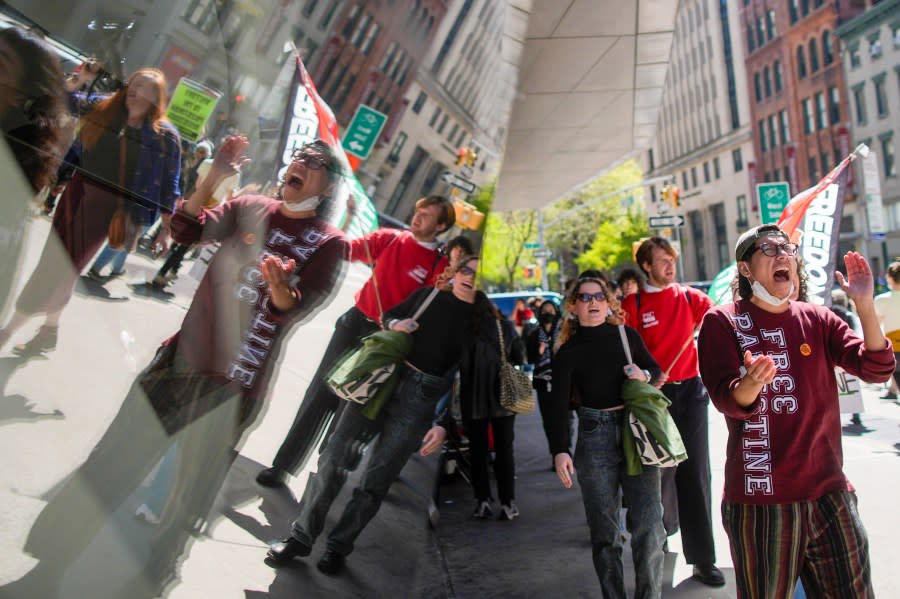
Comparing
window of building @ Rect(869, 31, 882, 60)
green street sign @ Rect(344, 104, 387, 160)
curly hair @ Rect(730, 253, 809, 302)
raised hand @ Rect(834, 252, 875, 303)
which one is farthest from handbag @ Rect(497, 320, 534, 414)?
window of building @ Rect(869, 31, 882, 60)

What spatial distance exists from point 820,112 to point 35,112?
4638 centimetres

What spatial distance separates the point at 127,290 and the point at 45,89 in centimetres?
43

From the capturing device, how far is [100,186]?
55.3 inches

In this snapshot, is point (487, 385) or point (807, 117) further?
point (807, 117)

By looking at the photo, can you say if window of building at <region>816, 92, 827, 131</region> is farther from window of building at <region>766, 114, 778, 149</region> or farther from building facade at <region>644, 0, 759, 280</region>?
building facade at <region>644, 0, 759, 280</region>

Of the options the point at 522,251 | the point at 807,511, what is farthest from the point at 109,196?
the point at 522,251

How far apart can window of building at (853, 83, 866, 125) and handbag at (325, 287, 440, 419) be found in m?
40.6

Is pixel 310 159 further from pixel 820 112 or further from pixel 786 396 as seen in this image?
pixel 820 112

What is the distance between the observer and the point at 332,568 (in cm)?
239

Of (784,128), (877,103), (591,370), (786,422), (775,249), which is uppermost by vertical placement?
(784,128)

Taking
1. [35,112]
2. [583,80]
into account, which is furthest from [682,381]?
[583,80]

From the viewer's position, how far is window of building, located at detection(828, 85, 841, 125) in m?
39.2

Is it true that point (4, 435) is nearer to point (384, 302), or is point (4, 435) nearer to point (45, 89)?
point (45, 89)

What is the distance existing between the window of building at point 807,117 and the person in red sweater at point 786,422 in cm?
4439
